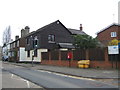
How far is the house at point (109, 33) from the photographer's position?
4294 cm

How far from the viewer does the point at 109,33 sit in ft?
145

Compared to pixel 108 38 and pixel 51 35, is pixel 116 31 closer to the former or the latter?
pixel 108 38

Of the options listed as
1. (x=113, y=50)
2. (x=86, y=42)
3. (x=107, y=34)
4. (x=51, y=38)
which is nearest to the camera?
(x=113, y=50)

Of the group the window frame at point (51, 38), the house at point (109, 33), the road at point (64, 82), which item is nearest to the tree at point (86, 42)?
the window frame at point (51, 38)

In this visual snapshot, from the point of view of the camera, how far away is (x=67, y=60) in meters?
27.1

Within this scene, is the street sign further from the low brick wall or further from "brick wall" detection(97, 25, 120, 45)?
"brick wall" detection(97, 25, 120, 45)

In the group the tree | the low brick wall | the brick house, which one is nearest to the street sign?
the low brick wall

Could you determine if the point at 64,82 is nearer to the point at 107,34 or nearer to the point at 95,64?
the point at 95,64

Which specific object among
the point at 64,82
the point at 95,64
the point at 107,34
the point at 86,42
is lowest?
the point at 64,82

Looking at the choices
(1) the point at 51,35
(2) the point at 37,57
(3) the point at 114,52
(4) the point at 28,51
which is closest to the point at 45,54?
(2) the point at 37,57

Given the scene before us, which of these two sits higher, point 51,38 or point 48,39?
point 51,38

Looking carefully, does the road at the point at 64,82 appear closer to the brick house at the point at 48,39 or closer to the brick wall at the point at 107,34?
the brick house at the point at 48,39

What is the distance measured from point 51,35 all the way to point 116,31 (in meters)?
14.1

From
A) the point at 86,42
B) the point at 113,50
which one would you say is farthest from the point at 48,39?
the point at 113,50
